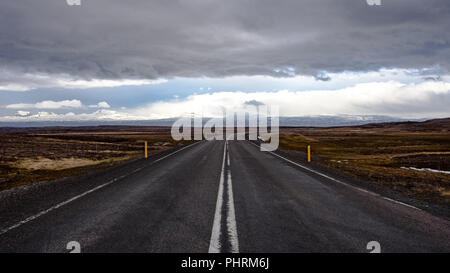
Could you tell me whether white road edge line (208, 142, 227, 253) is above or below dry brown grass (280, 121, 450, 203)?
Answer: above

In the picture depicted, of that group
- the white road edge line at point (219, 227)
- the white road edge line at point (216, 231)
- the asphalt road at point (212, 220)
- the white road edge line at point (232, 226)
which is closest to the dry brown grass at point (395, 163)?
the asphalt road at point (212, 220)

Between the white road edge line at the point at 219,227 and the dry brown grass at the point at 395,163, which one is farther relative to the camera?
the dry brown grass at the point at 395,163

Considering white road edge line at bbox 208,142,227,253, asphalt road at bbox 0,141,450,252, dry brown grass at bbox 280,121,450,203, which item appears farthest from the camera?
dry brown grass at bbox 280,121,450,203

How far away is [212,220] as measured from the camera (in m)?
6.37

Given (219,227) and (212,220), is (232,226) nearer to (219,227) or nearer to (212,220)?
(219,227)

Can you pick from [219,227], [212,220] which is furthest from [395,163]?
[219,227]

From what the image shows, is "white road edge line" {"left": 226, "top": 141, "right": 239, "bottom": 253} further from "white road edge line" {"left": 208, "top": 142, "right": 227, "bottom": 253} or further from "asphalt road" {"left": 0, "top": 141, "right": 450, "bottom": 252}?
"white road edge line" {"left": 208, "top": 142, "right": 227, "bottom": 253}

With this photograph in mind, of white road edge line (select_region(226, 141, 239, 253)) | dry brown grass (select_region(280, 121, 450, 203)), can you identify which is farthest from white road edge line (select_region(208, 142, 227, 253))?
dry brown grass (select_region(280, 121, 450, 203))

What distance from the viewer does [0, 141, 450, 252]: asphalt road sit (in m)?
4.95

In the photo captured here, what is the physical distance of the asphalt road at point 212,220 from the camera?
4.95m

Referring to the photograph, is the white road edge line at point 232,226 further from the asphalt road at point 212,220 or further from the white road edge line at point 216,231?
the white road edge line at point 216,231

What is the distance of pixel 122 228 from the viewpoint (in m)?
5.78
